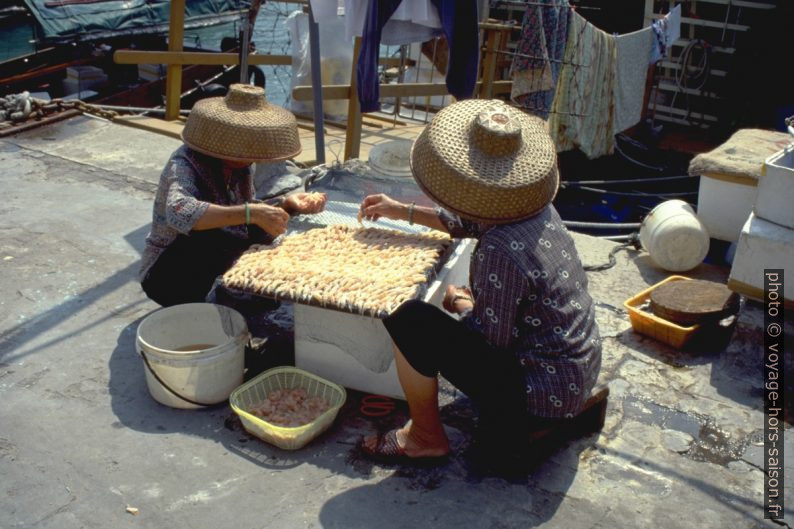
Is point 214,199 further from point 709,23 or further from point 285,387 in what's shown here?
point 709,23

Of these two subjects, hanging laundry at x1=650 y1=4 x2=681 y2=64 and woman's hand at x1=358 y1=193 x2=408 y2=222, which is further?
hanging laundry at x1=650 y1=4 x2=681 y2=64

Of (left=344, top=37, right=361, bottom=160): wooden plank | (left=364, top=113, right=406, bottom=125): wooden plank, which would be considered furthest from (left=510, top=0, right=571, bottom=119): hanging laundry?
(left=344, top=37, right=361, bottom=160): wooden plank

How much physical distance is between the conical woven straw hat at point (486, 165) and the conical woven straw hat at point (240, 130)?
1005mm

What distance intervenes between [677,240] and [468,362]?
271cm

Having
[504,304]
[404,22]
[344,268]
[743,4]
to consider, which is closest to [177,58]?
[404,22]

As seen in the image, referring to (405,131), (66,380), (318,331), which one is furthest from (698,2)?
(66,380)

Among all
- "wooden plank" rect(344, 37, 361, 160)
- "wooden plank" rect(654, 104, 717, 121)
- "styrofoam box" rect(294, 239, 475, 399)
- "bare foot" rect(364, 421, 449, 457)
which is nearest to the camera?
"bare foot" rect(364, 421, 449, 457)

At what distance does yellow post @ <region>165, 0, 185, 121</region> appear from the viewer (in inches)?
300

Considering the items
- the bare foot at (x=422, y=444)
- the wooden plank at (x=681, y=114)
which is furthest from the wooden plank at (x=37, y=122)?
the wooden plank at (x=681, y=114)

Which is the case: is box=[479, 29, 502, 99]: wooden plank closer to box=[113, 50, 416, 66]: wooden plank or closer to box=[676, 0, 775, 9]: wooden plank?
box=[113, 50, 416, 66]: wooden plank

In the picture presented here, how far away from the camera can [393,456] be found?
3129mm

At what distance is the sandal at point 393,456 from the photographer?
3.12m

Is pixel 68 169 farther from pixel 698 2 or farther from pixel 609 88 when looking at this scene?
pixel 698 2

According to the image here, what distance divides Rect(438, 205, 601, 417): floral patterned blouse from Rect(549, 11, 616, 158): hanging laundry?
5.61 meters
